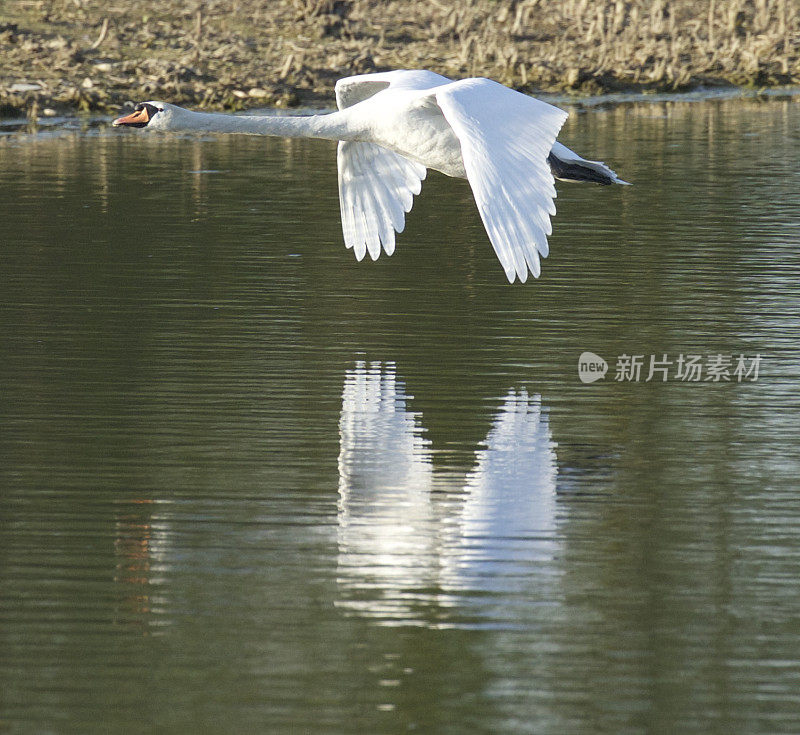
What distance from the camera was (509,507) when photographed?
685 cm

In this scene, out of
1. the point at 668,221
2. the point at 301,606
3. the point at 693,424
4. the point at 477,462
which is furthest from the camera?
the point at 668,221

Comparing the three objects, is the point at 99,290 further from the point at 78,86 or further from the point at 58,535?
the point at 78,86

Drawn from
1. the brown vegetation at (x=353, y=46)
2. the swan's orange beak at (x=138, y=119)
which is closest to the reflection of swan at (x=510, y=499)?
the swan's orange beak at (x=138, y=119)

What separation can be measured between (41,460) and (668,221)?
346 inches

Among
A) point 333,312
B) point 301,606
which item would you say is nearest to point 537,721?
point 301,606

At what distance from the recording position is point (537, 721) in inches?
189

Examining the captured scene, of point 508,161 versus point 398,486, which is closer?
point 398,486

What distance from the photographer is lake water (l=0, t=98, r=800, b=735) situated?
16.7 ft

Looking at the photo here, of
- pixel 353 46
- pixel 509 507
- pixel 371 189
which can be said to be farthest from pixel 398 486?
pixel 353 46

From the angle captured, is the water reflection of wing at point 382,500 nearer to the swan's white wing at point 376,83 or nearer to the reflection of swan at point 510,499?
the reflection of swan at point 510,499

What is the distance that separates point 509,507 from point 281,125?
13.0 feet

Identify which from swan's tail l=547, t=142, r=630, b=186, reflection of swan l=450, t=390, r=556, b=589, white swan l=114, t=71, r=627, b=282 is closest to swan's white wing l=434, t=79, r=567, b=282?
white swan l=114, t=71, r=627, b=282

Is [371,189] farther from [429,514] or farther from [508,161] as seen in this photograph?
[429,514]

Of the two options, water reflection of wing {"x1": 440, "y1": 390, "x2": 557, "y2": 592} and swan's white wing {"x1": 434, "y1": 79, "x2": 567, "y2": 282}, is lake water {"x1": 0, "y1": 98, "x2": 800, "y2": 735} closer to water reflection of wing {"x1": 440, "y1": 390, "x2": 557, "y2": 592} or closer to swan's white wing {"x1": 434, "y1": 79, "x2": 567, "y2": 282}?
water reflection of wing {"x1": 440, "y1": 390, "x2": 557, "y2": 592}
